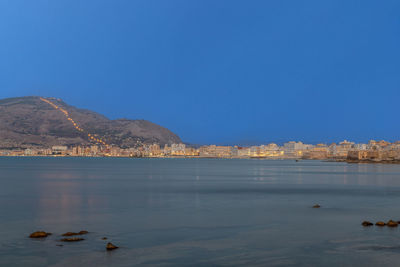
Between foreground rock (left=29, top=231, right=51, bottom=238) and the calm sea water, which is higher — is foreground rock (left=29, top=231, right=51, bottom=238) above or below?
above

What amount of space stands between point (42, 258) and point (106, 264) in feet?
5.95

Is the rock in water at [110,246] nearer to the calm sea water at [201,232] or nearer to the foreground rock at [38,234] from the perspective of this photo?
the calm sea water at [201,232]

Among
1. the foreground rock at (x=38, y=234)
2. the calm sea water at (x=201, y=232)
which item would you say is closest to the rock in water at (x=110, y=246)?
the calm sea water at (x=201, y=232)

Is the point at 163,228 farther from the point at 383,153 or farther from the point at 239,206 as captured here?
the point at 383,153

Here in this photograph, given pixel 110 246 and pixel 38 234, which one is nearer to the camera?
pixel 110 246

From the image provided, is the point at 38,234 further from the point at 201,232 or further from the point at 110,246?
the point at 201,232

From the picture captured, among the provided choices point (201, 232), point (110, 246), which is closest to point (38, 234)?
point (110, 246)

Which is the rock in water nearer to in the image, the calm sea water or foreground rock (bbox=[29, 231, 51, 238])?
the calm sea water

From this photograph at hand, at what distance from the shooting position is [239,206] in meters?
24.3

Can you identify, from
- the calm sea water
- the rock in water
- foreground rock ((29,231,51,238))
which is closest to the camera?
the calm sea water

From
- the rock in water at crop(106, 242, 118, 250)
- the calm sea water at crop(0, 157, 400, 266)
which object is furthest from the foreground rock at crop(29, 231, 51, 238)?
the rock in water at crop(106, 242, 118, 250)

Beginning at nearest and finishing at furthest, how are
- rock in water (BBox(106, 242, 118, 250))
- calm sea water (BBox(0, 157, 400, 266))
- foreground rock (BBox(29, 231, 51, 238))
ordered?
calm sea water (BBox(0, 157, 400, 266)) < rock in water (BBox(106, 242, 118, 250)) < foreground rock (BBox(29, 231, 51, 238))

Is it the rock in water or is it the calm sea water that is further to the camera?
the rock in water

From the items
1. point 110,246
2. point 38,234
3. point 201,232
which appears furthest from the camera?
point 201,232
